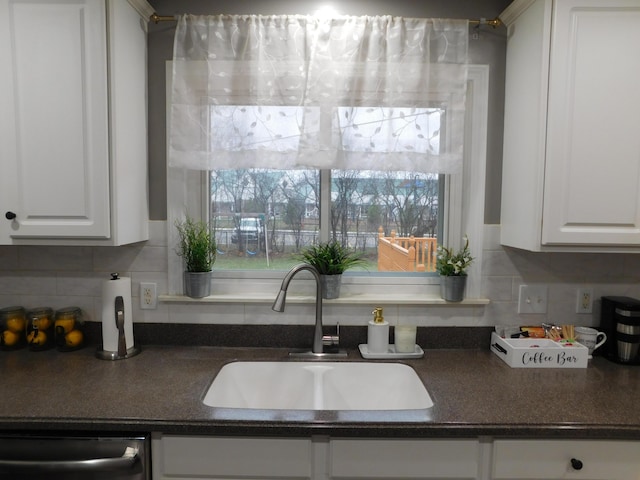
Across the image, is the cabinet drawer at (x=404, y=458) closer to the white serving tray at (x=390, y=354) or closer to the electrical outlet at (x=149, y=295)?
the white serving tray at (x=390, y=354)

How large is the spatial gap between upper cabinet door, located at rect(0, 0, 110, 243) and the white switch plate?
1646 millimetres

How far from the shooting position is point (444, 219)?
187 cm

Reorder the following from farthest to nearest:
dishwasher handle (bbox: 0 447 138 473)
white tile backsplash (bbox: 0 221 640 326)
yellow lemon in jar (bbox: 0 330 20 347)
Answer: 1. white tile backsplash (bbox: 0 221 640 326)
2. yellow lemon in jar (bbox: 0 330 20 347)
3. dishwasher handle (bbox: 0 447 138 473)

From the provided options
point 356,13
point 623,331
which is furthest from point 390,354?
point 356,13

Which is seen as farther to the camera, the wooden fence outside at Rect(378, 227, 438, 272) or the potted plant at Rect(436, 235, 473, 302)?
the wooden fence outside at Rect(378, 227, 438, 272)

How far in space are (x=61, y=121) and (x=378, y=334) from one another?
137 cm

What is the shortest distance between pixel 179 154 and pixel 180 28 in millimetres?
490

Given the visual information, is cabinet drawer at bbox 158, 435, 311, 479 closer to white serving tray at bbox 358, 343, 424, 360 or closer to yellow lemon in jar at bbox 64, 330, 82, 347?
white serving tray at bbox 358, 343, 424, 360

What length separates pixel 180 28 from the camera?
1662mm

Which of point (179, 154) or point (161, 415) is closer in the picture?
point (161, 415)

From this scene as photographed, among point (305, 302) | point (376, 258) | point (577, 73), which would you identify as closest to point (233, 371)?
point (305, 302)

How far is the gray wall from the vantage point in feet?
5.67

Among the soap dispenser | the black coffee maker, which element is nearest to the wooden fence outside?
the soap dispenser

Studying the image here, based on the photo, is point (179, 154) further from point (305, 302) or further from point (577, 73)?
point (577, 73)
